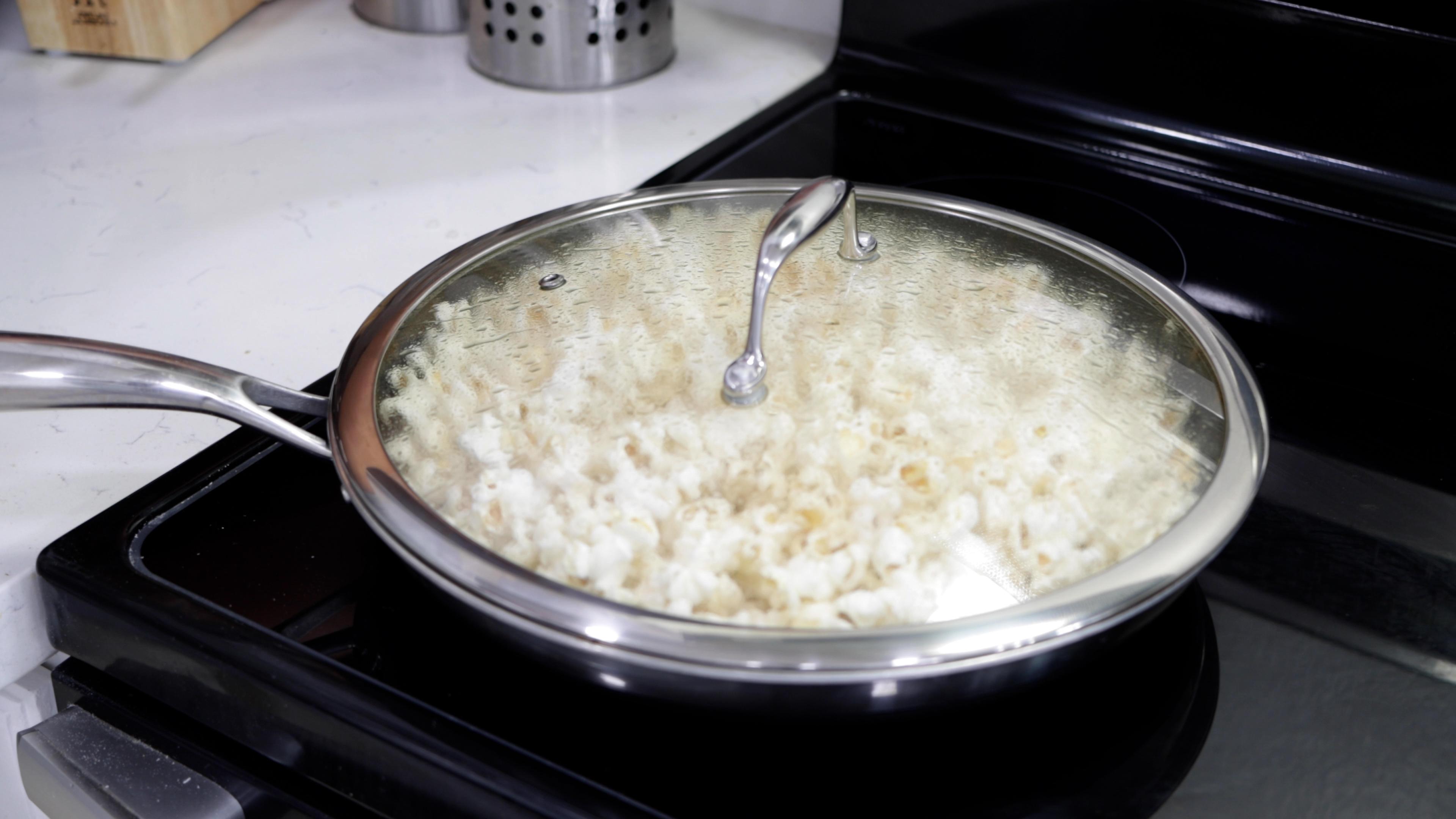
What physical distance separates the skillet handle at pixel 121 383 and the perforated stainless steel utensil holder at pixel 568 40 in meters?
0.64

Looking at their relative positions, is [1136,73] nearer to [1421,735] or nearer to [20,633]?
[1421,735]

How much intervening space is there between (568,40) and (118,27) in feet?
1.47

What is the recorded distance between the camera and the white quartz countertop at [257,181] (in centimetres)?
71

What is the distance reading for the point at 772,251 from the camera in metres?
0.56

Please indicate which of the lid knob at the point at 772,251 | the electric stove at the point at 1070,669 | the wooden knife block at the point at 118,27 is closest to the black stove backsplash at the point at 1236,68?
the electric stove at the point at 1070,669

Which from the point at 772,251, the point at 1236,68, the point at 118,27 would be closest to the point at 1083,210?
the point at 1236,68

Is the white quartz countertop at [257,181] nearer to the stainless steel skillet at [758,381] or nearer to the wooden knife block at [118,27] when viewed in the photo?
the wooden knife block at [118,27]

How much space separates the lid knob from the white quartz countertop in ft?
1.15

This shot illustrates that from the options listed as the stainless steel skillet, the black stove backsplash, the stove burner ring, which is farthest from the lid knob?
the black stove backsplash

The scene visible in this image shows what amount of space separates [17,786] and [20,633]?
0.39 feet

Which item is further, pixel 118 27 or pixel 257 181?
pixel 118 27

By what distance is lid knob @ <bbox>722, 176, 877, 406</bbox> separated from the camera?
1.80 ft

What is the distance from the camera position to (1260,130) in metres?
0.97

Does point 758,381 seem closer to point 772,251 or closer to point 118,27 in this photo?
point 772,251
